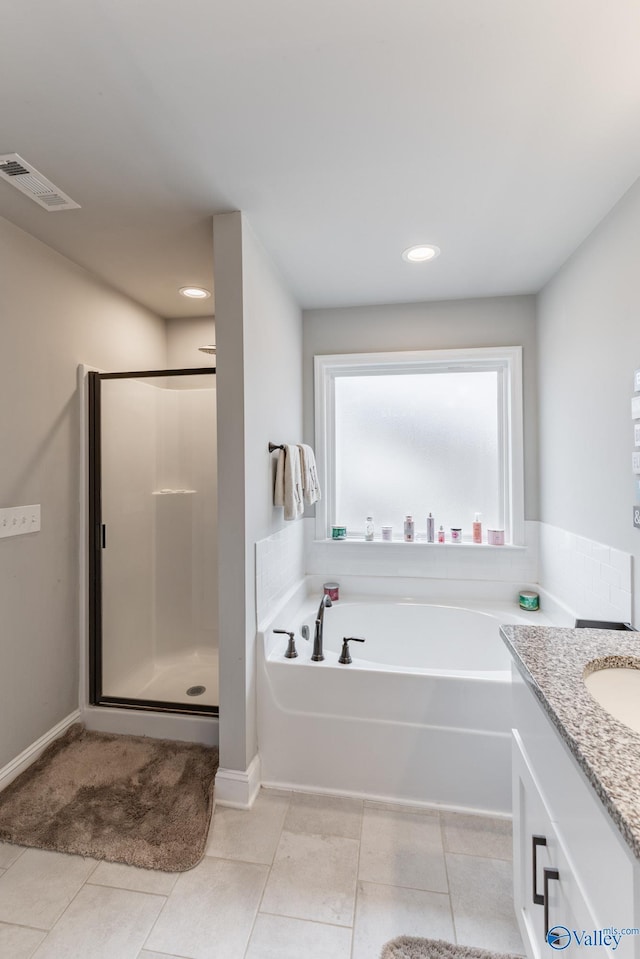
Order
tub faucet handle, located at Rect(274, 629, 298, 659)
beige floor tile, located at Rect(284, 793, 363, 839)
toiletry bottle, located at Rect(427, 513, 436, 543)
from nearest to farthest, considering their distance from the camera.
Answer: beige floor tile, located at Rect(284, 793, 363, 839), tub faucet handle, located at Rect(274, 629, 298, 659), toiletry bottle, located at Rect(427, 513, 436, 543)

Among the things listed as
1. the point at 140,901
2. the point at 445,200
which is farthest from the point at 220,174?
the point at 140,901

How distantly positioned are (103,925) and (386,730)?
1115mm

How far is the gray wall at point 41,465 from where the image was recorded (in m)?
1.89

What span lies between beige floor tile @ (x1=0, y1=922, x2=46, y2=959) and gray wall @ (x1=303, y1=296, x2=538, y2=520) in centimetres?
244

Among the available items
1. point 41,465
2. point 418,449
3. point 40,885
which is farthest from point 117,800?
point 418,449

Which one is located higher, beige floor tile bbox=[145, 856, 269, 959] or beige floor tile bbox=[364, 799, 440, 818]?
beige floor tile bbox=[145, 856, 269, 959]

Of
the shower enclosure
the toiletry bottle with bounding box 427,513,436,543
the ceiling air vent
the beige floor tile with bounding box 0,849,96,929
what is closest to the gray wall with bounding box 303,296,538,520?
the toiletry bottle with bounding box 427,513,436,543

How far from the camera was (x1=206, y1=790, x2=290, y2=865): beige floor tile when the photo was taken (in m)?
1.57

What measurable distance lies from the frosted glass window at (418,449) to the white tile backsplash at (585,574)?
1.29 feet

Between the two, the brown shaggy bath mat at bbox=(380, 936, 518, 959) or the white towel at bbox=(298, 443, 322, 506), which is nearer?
the brown shaggy bath mat at bbox=(380, 936, 518, 959)

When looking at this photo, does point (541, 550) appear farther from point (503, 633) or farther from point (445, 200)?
point (445, 200)

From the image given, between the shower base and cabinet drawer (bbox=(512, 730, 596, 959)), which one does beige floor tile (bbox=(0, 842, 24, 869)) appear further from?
cabinet drawer (bbox=(512, 730, 596, 959))

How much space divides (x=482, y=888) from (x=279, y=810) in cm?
79

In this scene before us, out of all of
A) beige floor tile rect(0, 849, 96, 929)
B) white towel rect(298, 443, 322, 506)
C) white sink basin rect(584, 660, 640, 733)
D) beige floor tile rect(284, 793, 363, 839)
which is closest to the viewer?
white sink basin rect(584, 660, 640, 733)
